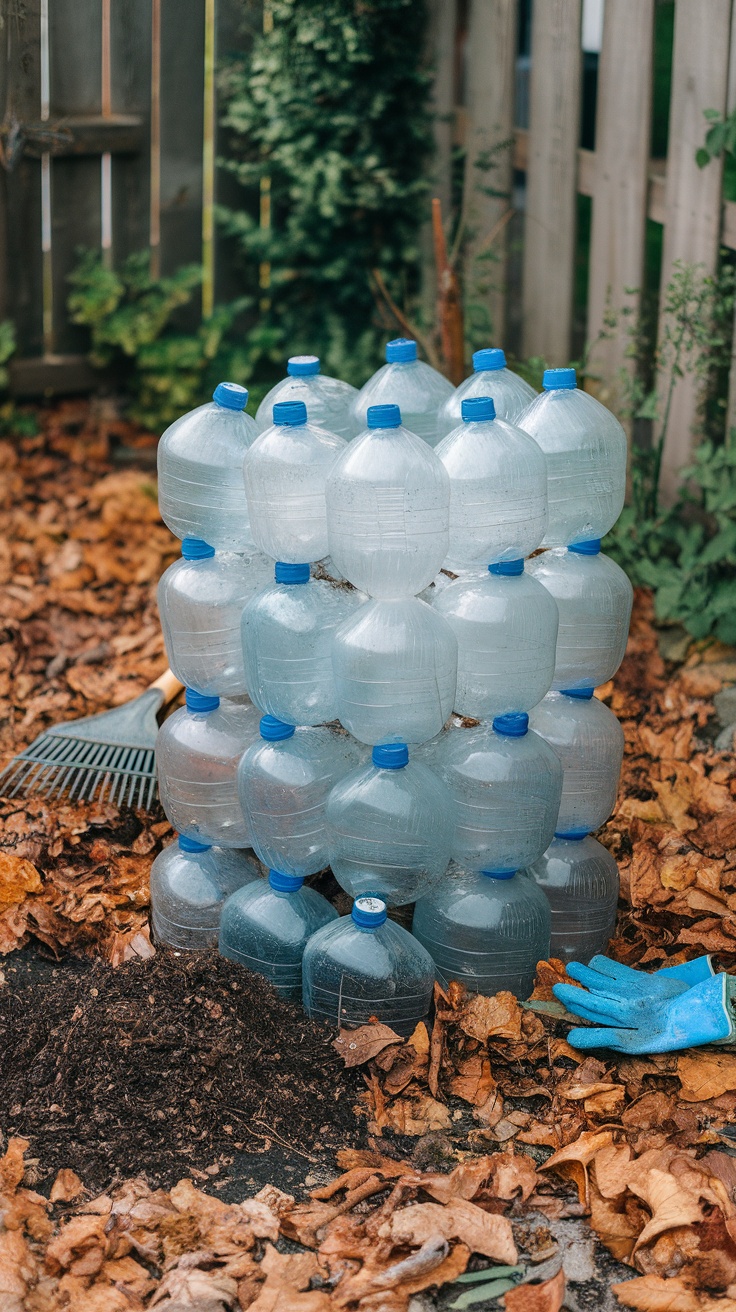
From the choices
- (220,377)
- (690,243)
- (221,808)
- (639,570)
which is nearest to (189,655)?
(221,808)

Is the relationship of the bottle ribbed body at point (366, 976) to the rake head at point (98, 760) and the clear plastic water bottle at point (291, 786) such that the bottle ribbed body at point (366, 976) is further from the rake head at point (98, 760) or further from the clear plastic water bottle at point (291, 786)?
the rake head at point (98, 760)

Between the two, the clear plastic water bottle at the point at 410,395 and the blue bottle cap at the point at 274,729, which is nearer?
the blue bottle cap at the point at 274,729

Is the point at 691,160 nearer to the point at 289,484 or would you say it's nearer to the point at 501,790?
the point at 289,484

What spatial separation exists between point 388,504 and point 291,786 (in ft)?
2.05

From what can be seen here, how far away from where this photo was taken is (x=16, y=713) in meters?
4.12

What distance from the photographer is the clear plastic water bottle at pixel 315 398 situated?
9.82 ft

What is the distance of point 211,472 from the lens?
2.79m

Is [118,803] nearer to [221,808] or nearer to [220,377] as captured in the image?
[221,808]

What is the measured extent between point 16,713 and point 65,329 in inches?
98.5

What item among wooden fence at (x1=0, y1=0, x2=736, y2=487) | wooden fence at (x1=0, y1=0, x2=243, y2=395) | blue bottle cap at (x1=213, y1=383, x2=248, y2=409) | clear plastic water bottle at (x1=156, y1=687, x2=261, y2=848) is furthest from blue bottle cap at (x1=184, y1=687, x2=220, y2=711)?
wooden fence at (x1=0, y1=0, x2=243, y2=395)

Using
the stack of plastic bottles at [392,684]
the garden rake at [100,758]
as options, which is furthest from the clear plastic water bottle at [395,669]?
the garden rake at [100,758]

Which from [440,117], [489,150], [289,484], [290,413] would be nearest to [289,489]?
[289,484]

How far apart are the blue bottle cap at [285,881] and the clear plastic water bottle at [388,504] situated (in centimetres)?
67

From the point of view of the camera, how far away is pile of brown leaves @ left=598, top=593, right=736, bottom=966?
3.03 meters
